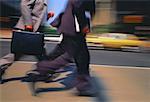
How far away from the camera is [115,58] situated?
9.08m

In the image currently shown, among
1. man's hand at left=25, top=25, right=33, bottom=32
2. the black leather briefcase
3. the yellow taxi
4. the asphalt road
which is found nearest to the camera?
the black leather briefcase

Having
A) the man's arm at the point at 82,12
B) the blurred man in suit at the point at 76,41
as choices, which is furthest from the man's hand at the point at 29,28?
the man's arm at the point at 82,12

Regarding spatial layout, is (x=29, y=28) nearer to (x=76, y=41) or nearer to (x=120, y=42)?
(x=76, y=41)

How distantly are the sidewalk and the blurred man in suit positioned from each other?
0.70ft

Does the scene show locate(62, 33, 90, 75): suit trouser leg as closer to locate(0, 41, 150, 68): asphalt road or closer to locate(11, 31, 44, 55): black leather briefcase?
locate(11, 31, 44, 55): black leather briefcase

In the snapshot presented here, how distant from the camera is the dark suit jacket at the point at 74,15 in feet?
18.3

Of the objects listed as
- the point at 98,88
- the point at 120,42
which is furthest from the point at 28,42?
the point at 120,42

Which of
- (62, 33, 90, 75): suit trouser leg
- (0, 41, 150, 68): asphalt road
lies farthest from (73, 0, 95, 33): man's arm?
(0, 41, 150, 68): asphalt road

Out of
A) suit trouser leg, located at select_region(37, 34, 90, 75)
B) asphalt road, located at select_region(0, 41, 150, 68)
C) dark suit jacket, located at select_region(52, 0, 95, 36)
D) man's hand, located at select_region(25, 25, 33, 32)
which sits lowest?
asphalt road, located at select_region(0, 41, 150, 68)

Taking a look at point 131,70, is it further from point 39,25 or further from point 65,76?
point 39,25

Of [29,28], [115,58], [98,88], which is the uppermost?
[29,28]

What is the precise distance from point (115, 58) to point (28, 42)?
3.58m

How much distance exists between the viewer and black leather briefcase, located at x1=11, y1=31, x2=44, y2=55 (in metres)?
5.73

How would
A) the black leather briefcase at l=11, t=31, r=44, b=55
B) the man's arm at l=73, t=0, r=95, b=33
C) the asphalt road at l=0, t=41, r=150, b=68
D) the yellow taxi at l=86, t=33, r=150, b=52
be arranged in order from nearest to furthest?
1. the man's arm at l=73, t=0, r=95, b=33
2. the black leather briefcase at l=11, t=31, r=44, b=55
3. the asphalt road at l=0, t=41, r=150, b=68
4. the yellow taxi at l=86, t=33, r=150, b=52
